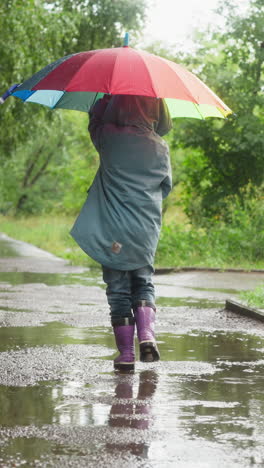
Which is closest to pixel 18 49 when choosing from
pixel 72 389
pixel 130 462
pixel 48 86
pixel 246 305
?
pixel 246 305

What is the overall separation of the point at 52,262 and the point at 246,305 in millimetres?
10869

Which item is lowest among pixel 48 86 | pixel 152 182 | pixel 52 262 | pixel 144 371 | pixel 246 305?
pixel 52 262

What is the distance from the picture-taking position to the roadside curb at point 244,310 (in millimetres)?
10097

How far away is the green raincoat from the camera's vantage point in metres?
6.70

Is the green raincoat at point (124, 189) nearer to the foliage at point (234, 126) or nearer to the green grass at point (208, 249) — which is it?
the green grass at point (208, 249)

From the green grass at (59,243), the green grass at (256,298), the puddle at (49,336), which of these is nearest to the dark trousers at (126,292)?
the puddle at (49,336)

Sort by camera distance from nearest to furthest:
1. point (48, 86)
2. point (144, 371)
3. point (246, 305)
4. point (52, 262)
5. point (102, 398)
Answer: point (102, 398) → point (144, 371) → point (48, 86) → point (246, 305) → point (52, 262)

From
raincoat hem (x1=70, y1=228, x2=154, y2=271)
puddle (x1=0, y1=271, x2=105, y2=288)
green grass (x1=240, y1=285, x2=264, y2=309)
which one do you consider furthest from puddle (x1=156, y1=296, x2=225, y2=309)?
raincoat hem (x1=70, y1=228, x2=154, y2=271)

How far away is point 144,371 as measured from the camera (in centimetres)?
667

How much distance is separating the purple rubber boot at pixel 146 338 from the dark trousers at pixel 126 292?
71 mm

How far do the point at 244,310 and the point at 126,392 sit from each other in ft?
16.5

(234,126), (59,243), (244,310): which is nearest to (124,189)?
(244,310)

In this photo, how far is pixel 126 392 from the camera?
229 inches

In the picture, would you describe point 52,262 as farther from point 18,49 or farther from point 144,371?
point 144,371
